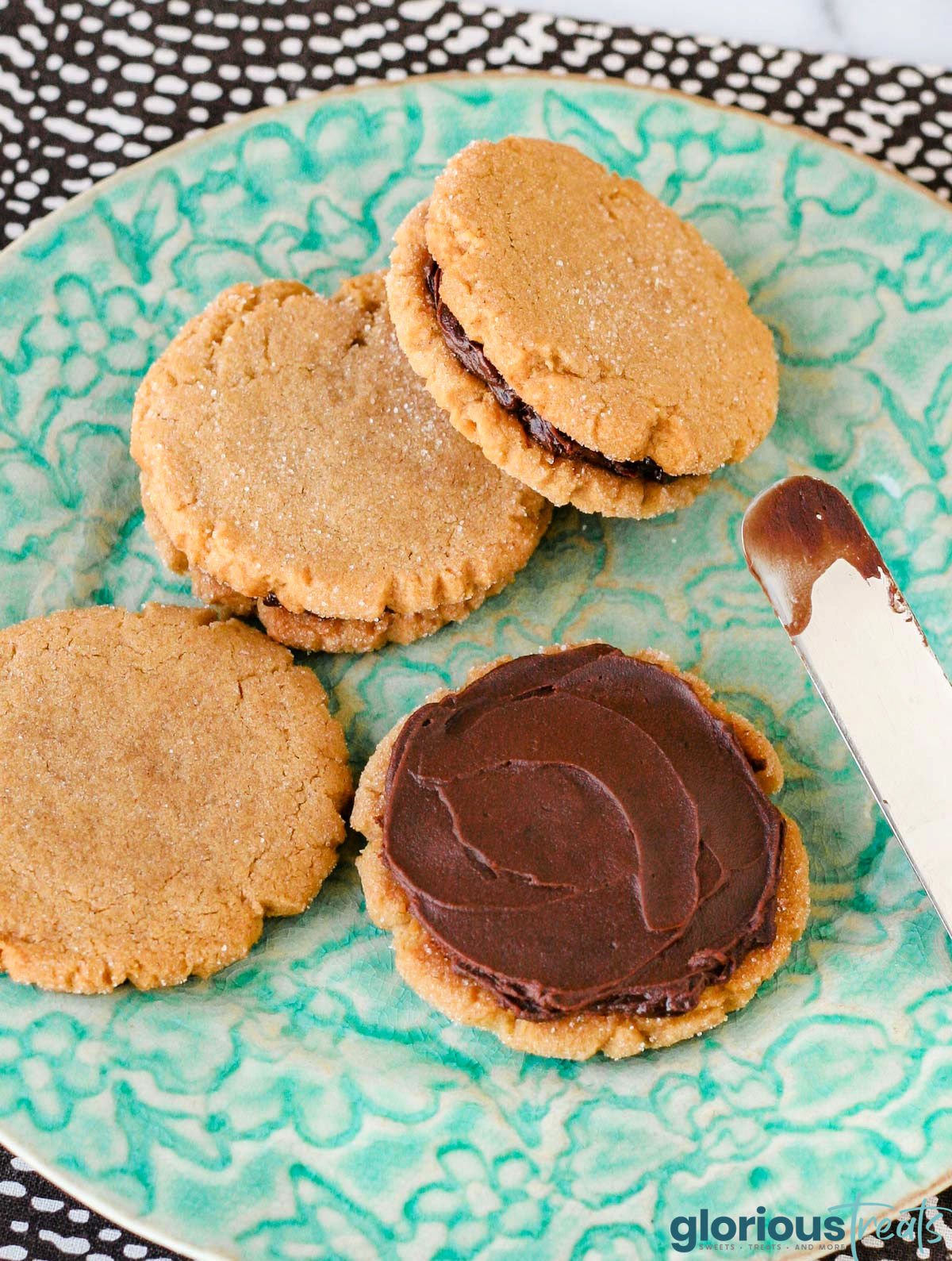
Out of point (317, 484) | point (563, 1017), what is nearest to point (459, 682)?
point (317, 484)

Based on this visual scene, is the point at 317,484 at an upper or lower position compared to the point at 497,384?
lower

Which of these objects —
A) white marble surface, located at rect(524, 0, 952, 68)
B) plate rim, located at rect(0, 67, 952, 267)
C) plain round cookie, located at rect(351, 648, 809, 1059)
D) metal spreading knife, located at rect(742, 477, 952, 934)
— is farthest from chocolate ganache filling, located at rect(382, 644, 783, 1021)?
white marble surface, located at rect(524, 0, 952, 68)

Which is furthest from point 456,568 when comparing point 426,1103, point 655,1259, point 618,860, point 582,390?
point 655,1259

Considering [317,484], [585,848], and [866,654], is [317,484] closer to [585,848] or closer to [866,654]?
[585,848]

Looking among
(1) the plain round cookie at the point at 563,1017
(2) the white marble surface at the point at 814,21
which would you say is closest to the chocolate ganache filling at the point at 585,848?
(1) the plain round cookie at the point at 563,1017

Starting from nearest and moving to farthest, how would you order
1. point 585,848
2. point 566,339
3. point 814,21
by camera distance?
1. point 585,848
2. point 566,339
3. point 814,21

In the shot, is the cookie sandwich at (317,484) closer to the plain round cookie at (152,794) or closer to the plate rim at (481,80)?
the plain round cookie at (152,794)

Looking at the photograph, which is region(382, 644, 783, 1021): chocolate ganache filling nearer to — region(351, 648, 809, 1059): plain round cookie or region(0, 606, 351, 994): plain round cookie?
region(351, 648, 809, 1059): plain round cookie
